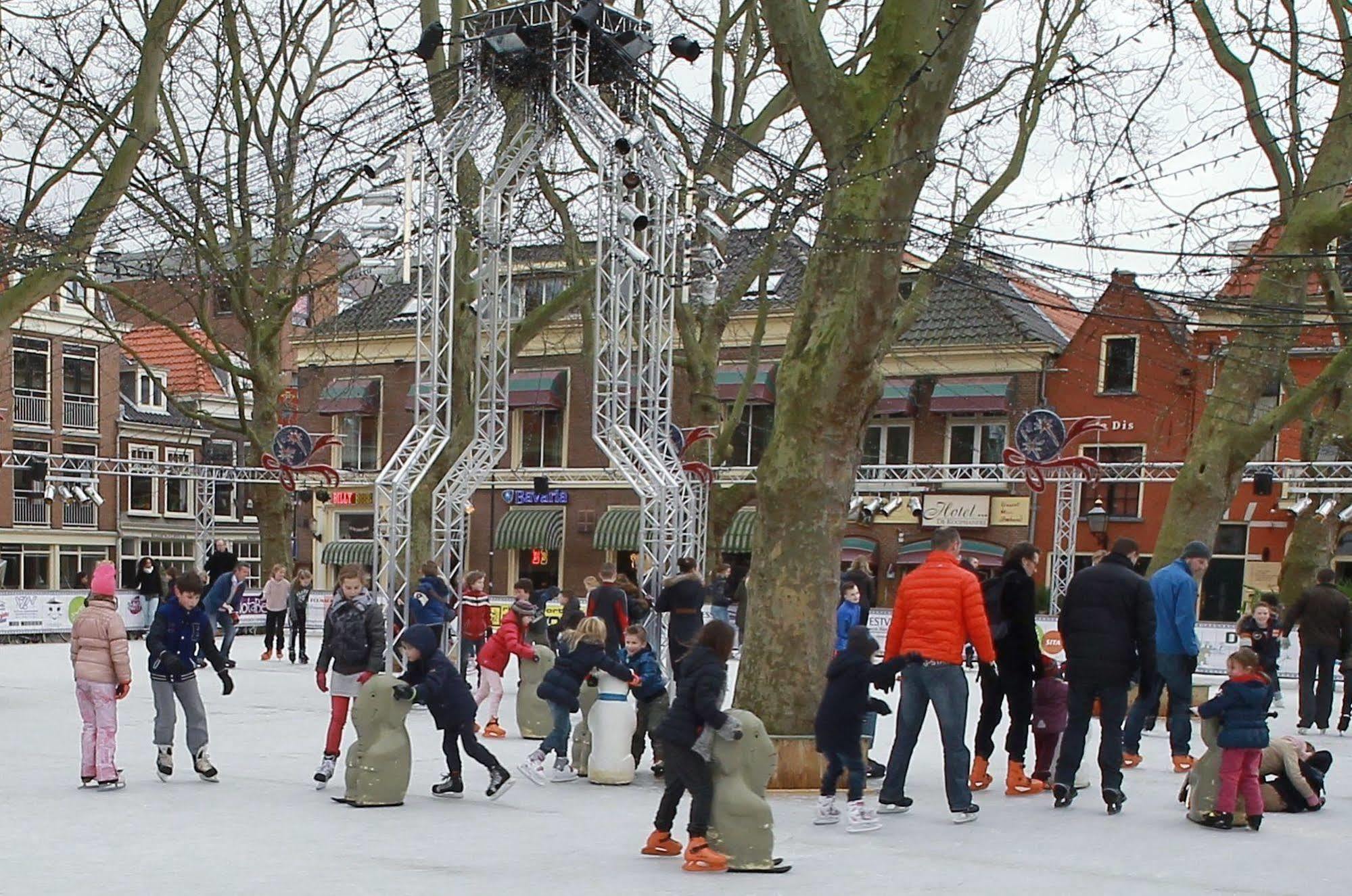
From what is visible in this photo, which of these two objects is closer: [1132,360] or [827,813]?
[827,813]

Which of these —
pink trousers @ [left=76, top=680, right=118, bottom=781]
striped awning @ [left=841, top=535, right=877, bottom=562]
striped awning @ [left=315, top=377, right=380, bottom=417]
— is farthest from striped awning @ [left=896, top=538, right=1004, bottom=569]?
pink trousers @ [left=76, top=680, right=118, bottom=781]

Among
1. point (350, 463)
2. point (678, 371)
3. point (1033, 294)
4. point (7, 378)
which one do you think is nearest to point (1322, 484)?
point (1033, 294)

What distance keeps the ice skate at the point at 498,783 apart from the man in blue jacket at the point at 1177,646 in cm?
478

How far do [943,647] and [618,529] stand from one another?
3289 cm

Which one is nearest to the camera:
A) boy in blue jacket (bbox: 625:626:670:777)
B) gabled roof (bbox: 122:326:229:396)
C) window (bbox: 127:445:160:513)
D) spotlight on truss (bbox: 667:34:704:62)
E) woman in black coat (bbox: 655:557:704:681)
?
boy in blue jacket (bbox: 625:626:670:777)

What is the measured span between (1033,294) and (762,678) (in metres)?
24.7

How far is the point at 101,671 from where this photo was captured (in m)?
10.5

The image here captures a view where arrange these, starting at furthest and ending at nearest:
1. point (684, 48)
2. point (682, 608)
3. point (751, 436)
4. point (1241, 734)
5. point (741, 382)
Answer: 1. point (751, 436)
2. point (741, 382)
3. point (684, 48)
4. point (682, 608)
5. point (1241, 734)

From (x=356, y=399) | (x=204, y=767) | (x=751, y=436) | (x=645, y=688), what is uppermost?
(x=356, y=399)

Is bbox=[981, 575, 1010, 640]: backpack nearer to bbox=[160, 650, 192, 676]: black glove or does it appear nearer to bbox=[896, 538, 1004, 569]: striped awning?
bbox=[160, 650, 192, 676]: black glove

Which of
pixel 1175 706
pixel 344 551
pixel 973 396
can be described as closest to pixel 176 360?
pixel 344 551

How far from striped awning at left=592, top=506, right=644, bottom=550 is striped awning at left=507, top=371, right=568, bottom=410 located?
6.58 feet

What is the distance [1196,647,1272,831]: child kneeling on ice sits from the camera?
932cm

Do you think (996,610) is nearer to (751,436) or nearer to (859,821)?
(859,821)
